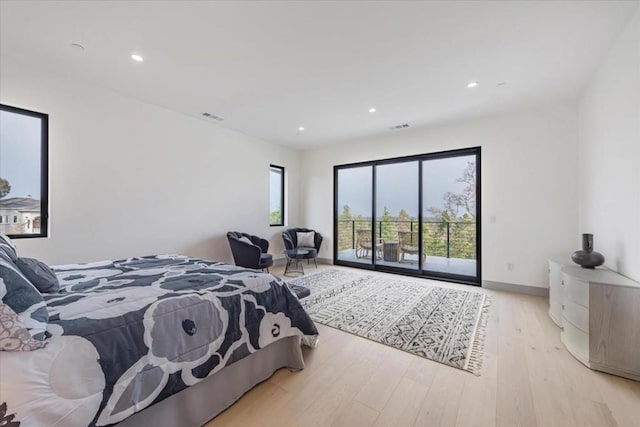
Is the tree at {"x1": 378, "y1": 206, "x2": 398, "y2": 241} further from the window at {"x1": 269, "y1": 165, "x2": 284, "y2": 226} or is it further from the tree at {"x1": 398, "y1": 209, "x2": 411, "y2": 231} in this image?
the window at {"x1": 269, "y1": 165, "x2": 284, "y2": 226}

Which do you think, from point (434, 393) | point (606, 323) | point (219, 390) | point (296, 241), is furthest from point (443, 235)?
point (219, 390)

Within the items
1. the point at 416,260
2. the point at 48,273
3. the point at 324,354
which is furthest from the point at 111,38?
the point at 416,260

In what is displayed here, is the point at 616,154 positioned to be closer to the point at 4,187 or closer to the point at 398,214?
the point at 398,214

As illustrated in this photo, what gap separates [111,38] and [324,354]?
3.43 meters

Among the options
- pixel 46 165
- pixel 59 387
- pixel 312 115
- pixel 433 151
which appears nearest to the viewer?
pixel 59 387

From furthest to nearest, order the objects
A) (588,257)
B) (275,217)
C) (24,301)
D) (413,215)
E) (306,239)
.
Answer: (275,217)
(306,239)
(413,215)
(588,257)
(24,301)

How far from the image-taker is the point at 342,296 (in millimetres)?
3635

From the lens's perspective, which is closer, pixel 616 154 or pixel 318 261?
pixel 616 154

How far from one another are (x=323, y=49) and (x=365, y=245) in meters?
4.07

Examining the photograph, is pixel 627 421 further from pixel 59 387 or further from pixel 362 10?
pixel 362 10

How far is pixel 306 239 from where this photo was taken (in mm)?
5680

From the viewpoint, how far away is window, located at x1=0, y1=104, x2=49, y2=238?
8.95 feet

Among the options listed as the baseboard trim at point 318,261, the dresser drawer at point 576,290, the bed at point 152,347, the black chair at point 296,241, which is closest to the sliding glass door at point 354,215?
the baseboard trim at point 318,261

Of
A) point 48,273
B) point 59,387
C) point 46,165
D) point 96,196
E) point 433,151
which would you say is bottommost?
point 59,387
